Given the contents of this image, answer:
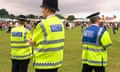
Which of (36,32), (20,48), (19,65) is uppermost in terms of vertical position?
(36,32)

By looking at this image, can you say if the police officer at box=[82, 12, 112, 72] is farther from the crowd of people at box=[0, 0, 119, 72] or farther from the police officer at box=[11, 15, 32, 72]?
the police officer at box=[11, 15, 32, 72]

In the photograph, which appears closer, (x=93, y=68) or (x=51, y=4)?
(x=51, y=4)

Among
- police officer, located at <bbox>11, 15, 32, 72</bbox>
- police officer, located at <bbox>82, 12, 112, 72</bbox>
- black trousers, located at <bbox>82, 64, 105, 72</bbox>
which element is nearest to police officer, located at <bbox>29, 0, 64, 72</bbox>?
police officer, located at <bbox>82, 12, 112, 72</bbox>

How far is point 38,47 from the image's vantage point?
6711 millimetres

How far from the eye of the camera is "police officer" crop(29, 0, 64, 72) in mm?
6629

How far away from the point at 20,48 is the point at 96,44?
221 centimetres

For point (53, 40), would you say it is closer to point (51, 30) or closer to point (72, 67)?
point (51, 30)

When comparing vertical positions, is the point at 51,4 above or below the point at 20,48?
above

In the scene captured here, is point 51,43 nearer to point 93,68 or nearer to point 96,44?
point 96,44

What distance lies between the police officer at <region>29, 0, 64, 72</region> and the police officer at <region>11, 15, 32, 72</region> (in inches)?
148

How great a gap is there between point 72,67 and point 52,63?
28.6 feet

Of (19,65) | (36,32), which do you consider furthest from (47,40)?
(19,65)

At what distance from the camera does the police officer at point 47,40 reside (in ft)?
21.7

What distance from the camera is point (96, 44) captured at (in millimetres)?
9625
